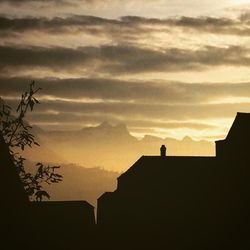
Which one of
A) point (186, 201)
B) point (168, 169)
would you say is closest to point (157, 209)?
point (186, 201)

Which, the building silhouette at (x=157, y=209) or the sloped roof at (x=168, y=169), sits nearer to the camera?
the building silhouette at (x=157, y=209)

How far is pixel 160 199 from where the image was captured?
4569 cm

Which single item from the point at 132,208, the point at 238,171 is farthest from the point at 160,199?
the point at 238,171

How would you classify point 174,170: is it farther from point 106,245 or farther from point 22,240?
point 22,240

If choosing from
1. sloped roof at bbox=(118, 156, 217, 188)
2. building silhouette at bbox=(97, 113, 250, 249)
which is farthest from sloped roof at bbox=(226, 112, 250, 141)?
sloped roof at bbox=(118, 156, 217, 188)

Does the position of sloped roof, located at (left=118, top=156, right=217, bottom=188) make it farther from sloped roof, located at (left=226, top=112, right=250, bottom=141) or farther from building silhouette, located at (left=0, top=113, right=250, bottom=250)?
sloped roof, located at (left=226, top=112, right=250, bottom=141)

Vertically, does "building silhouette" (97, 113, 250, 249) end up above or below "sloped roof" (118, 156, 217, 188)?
below

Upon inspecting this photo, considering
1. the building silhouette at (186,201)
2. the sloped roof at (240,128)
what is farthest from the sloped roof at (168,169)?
the sloped roof at (240,128)

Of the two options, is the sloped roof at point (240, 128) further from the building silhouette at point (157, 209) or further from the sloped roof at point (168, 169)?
the sloped roof at point (168, 169)

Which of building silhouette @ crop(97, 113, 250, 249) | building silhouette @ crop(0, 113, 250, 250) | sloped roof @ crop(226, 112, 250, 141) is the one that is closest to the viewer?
building silhouette @ crop(0, 113, 250, 250)

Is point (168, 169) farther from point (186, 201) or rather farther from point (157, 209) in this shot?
point (186, 201)

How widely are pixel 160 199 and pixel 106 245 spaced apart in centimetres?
1992

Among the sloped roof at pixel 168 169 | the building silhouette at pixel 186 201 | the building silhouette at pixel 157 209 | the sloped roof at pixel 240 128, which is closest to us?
the building silhouette at pixel 157 209

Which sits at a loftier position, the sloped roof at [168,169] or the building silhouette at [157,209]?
the sloped roof at [168,169]
